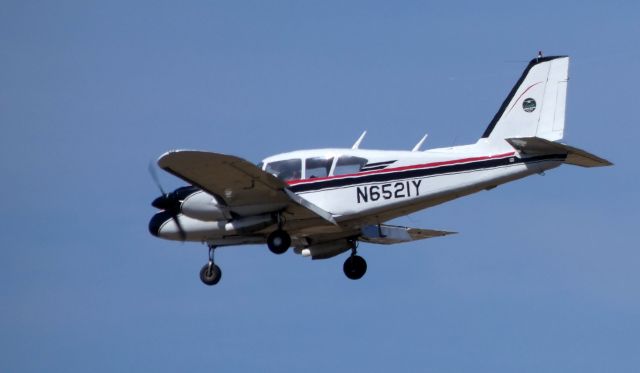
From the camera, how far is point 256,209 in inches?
1540

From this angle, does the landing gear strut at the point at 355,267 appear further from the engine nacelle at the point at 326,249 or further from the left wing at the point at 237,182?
the left wing at the point at 237,182

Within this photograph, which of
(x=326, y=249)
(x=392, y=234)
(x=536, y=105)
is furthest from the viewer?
(x=392, y=234)

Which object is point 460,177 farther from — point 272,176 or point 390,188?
point 272,176

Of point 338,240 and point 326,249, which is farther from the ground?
point 338,240

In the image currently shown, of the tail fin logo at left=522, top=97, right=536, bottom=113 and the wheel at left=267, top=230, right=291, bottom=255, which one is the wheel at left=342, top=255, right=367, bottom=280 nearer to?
the wheel at left=267, top=230, right=291, bottom=255

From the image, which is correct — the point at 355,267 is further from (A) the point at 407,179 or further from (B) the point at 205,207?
(B) the point at 205,207

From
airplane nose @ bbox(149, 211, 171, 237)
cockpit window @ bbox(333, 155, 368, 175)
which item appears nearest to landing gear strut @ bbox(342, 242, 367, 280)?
cockpit window @ bbox(333, 155, 368, 175)

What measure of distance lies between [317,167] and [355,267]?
11.6ft

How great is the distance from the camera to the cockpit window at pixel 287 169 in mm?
39188

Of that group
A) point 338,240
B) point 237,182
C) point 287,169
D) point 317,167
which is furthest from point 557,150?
point 237,182

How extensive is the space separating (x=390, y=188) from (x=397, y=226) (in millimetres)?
3786

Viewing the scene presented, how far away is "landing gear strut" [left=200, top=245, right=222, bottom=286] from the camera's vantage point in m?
40.5

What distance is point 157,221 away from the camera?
4047 cm

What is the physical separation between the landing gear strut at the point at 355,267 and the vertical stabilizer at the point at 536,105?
4.73m
